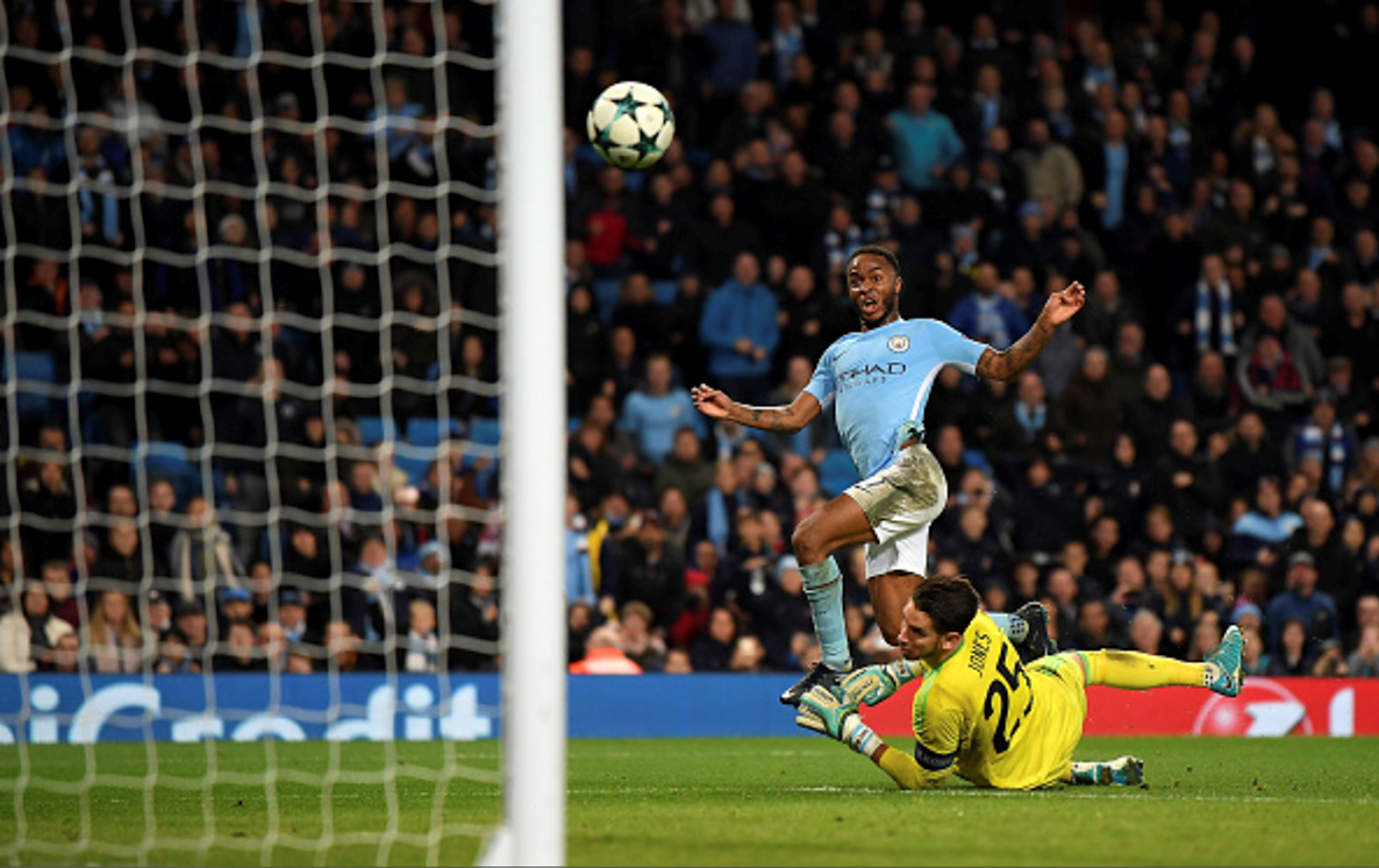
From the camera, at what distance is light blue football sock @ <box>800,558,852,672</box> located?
8141mm

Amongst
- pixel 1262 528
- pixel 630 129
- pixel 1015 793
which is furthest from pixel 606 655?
pixel 1015 793

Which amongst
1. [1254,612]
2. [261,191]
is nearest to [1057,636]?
[1254,612]

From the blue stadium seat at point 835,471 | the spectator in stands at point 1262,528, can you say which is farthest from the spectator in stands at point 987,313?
the spectator in stands at point 1262,528

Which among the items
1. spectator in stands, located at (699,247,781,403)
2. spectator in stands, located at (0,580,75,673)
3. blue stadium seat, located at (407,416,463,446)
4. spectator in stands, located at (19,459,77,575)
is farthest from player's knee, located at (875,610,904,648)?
spectator in stands, located at (699,247,781,403)

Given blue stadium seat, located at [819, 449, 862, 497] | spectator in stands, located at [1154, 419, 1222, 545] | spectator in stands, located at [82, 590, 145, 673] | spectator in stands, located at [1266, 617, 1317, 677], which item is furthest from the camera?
blue stadium seat, located at [819, 449, 862, 497]

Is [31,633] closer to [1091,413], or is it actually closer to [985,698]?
[985,698]

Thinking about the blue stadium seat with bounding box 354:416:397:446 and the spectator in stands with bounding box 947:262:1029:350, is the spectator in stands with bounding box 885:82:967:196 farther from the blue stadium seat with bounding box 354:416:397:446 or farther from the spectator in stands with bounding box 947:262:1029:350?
the blue stadium seat with bounding box 354:416:397:446

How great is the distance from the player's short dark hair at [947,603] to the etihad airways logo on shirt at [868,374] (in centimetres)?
134

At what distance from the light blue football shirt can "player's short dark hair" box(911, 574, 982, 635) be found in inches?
45.8

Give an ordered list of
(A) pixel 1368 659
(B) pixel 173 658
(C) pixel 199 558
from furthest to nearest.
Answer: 1. (A) pixel 1368 659
2. (C) pixel 199 558
3. (B) pixel 173 658

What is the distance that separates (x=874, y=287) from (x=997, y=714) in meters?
2.02

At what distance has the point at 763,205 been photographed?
50.4 feet

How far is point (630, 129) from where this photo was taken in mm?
8414

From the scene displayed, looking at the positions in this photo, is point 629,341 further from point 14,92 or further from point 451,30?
point 14,92
